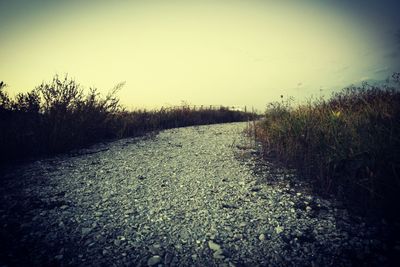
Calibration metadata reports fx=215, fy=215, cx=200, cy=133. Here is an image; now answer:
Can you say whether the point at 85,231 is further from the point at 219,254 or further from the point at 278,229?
the point at 278,229

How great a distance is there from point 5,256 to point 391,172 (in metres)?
4.79

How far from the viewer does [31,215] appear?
3117 mm

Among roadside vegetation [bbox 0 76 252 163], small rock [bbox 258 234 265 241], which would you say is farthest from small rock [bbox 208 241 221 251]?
roadside vegetation [bbox 0 76 252 163]

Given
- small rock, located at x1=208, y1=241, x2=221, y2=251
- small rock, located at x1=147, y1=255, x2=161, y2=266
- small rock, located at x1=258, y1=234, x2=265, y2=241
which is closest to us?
small rock, located at x1=147, y1=255, x2=161, y2=266

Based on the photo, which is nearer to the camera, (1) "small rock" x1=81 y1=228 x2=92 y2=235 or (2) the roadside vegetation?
(1) "small rock" x1=81 y1=228 x2=92 y2=235

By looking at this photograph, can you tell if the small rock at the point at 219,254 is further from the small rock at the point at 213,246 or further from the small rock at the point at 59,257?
the small rock at the point at 59,257

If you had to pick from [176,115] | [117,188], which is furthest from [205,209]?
[176,115]

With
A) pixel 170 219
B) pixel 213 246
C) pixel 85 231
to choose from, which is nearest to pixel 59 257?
pixel 85 231

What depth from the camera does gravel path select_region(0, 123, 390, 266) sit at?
2336 mm

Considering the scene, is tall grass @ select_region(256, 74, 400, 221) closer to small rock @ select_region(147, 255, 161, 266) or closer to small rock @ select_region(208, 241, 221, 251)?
small rock @ select_region(208, 241, 221, 251)

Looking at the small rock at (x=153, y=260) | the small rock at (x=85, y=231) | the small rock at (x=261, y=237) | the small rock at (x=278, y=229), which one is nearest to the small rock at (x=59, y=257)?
the small rock at (x=85, y=231)

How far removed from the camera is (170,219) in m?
2.99

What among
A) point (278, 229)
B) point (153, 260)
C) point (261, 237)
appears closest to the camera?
point (153, 260)

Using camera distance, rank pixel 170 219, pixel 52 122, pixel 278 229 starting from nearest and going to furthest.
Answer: pixel 278 229 → pixel 170 219 → pixel 52 122
